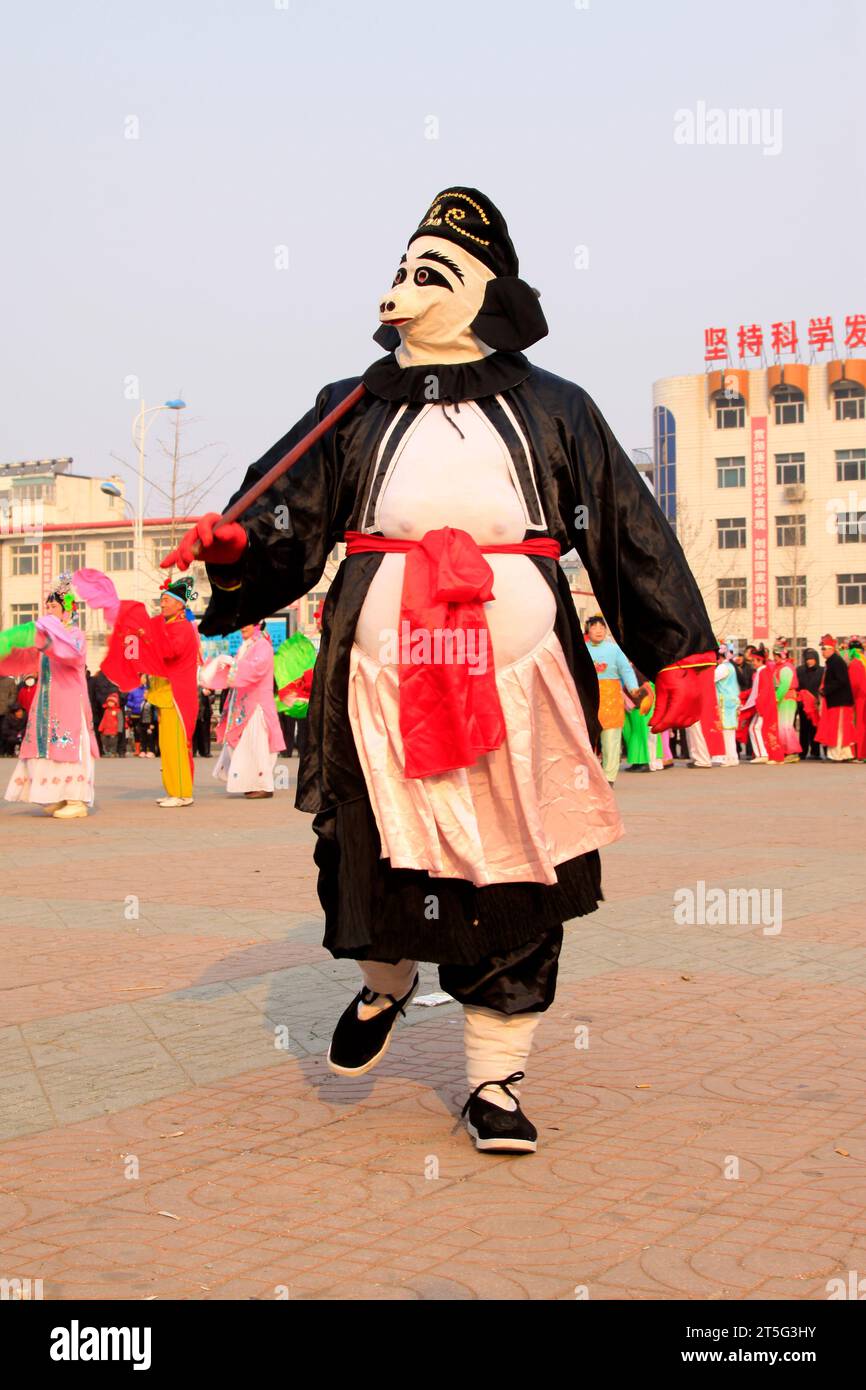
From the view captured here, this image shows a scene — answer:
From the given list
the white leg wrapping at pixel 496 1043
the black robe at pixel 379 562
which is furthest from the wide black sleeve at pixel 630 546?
the white leg wrapping at pixel 496 1043

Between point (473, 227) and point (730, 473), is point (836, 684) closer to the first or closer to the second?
point (473, 227)

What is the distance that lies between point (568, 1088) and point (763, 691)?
2117 cm

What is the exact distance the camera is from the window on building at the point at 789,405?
210 ft

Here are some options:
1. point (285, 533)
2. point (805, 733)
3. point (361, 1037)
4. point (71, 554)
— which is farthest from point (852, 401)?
point (361, 1037)

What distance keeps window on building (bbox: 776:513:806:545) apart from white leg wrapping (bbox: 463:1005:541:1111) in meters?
62.4

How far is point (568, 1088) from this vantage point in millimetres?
4512

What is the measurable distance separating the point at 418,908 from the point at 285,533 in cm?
105

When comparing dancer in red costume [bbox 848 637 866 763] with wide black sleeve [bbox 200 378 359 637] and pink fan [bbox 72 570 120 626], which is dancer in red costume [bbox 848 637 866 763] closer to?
pink fan [bbox 72 570 120 626]

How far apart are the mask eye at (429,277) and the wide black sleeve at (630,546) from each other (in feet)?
1.48

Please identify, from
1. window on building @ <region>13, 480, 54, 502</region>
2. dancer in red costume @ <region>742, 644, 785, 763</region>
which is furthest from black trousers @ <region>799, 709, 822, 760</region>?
window on building @ <region>13, 480, 54, 502</region>

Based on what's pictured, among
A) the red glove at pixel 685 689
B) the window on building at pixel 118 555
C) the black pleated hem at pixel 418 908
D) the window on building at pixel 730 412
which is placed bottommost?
the black pleated hem at pixel 418 908

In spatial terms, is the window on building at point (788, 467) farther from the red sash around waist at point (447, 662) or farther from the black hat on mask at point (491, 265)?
the red sash around waist at point (447, 662)

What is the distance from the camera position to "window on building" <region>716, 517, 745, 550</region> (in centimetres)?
6562
